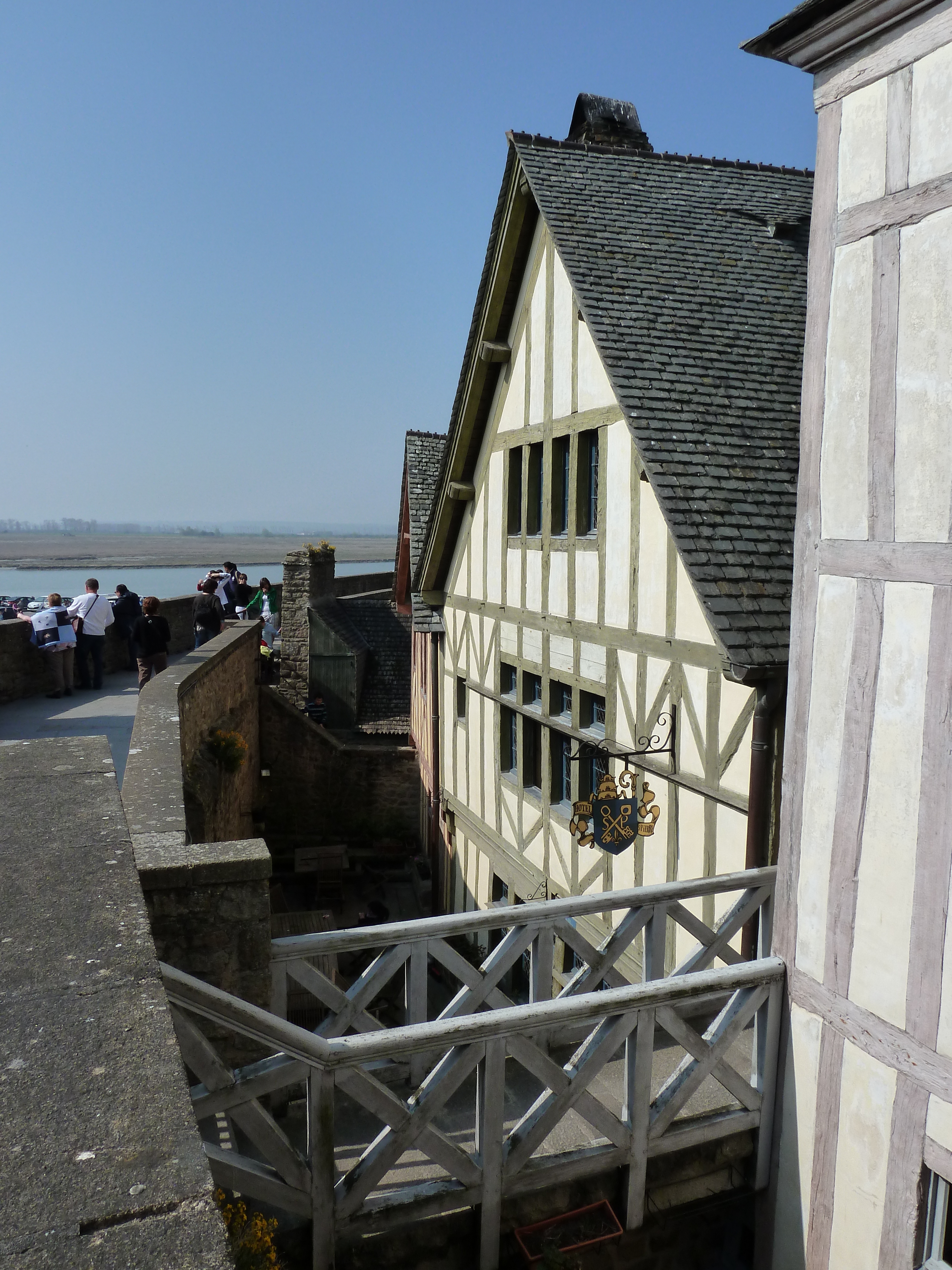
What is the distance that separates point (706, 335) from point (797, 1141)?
6.20 meters

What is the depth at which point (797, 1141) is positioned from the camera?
488cm

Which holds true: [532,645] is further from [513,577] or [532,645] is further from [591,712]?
[591,712]

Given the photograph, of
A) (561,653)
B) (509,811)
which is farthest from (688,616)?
(509,811)

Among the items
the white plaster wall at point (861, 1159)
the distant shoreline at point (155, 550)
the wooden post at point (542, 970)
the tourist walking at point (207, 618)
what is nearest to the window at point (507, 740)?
the wooden post at point (542, 970)

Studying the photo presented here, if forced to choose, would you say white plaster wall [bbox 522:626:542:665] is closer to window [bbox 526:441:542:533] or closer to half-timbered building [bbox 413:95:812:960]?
half-timbered building [bbox 413:95:812:960]

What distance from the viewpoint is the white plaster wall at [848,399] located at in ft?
14.4

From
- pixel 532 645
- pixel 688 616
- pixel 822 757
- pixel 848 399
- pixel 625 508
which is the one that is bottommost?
pixel 532 645

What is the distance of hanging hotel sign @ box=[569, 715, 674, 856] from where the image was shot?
7.22 metres

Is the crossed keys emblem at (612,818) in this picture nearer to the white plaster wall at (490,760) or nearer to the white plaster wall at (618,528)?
the white plaster wall at (618,528)

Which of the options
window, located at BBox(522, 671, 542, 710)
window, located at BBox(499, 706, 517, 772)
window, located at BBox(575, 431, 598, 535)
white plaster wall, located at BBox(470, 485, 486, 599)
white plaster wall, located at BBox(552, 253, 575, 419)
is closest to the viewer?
window, located at BBox(575, 431, 598, 535)

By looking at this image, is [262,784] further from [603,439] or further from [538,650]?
[603,439]

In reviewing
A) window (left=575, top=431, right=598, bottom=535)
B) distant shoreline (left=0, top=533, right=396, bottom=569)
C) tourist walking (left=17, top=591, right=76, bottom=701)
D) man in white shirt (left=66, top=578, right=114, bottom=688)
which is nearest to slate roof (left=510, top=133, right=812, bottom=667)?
window (left=575, top=431, right=598, bottom=535)

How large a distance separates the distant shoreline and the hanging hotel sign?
4092 centimetres

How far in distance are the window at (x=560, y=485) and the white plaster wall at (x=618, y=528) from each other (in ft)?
3.66
